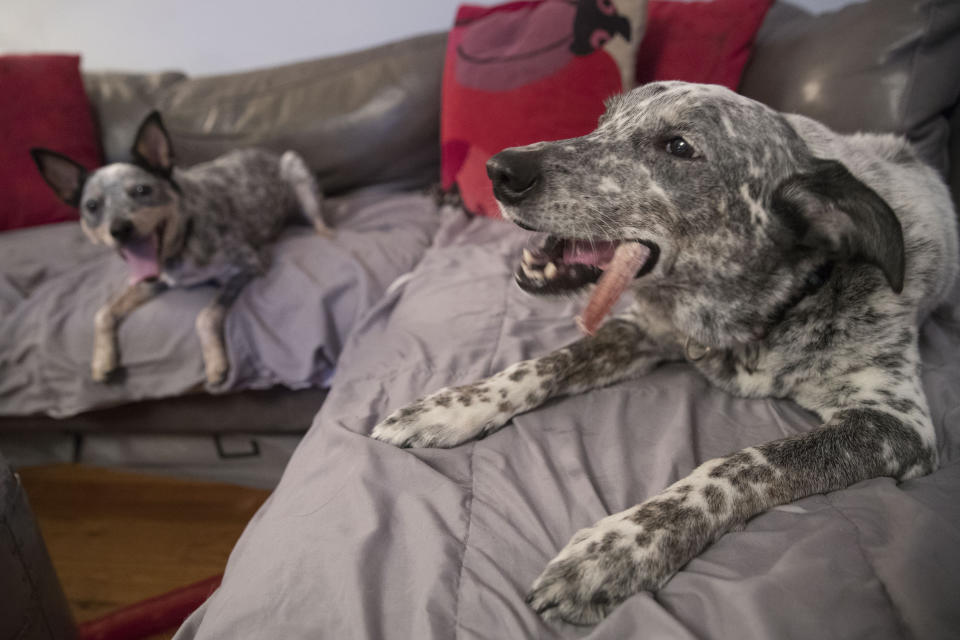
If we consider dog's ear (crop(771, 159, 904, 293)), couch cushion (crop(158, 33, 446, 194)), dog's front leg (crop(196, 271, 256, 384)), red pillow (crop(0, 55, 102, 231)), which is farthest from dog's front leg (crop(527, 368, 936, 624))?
red pillow (crop(0, 55, 102, 231))

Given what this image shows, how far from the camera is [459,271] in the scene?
6.76ft

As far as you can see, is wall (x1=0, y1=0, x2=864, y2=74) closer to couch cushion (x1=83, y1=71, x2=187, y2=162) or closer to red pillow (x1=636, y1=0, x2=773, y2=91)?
couch cushion (x1=83, y1=71, x2=187, y2=162)

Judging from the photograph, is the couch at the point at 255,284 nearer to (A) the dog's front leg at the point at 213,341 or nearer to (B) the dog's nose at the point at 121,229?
(A) the dog's front leg at the point at 213,341

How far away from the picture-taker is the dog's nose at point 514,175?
119cm

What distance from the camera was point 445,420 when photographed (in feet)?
4.02

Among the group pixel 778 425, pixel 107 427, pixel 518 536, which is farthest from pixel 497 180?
A: pixel 107 427

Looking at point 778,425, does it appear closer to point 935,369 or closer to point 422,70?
point 935,369

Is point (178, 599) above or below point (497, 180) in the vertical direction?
below

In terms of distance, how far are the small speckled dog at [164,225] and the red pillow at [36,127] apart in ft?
3.18

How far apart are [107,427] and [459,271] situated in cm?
161

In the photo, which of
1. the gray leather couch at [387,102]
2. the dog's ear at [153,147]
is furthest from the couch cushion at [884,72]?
the dog's ear at [153,147]

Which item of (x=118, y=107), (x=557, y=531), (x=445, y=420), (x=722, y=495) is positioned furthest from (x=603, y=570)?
(x=118, y=107)

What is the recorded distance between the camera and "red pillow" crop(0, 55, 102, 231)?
2.89 m

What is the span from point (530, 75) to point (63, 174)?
193cm
